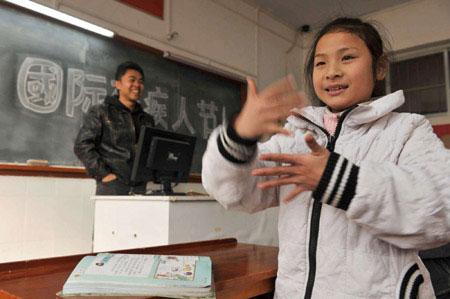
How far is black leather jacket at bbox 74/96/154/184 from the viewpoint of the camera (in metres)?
2.64

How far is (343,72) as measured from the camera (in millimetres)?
839

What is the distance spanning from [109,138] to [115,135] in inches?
1.9

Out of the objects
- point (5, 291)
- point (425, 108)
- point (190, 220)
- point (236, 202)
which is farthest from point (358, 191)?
point (425, 108)

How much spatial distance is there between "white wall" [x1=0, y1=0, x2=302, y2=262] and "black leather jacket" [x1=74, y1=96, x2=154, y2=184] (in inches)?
12.0

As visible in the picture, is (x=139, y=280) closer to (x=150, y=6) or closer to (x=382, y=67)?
(x=382, y=67)

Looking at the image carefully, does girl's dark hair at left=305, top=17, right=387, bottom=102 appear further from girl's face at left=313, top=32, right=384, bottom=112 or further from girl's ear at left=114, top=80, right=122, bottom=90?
girl's ear at left=114, top=80, right=122, bottom=90

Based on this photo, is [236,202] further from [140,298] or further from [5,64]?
[5,64]

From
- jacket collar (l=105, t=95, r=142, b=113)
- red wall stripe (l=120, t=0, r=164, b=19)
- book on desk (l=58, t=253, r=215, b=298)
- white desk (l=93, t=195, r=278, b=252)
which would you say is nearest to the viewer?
book on desk (l=58, t=253, r=215, b=298)

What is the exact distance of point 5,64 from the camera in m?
2.46

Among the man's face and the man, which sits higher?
the man's face

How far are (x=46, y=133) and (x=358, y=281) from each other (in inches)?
98.4

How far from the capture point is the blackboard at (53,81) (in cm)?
248

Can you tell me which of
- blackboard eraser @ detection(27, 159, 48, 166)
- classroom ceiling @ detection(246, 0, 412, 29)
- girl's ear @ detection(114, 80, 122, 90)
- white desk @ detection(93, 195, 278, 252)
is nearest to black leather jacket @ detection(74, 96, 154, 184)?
girl's ear @ detection(114, 80, 122, 90)

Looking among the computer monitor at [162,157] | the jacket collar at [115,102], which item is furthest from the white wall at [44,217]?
the computer monitor at [162,157]
